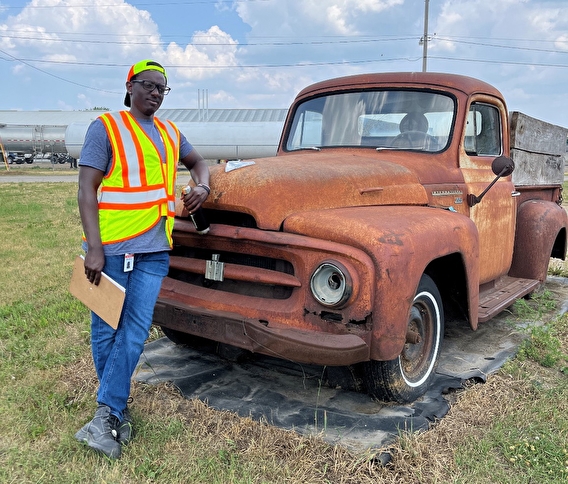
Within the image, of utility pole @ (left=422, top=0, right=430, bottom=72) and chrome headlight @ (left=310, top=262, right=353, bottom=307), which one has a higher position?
utility pole @ (left=422, top=0, right=430, bottom=72)

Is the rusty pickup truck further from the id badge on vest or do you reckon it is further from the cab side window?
the id badge on vest

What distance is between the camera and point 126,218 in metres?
2.71

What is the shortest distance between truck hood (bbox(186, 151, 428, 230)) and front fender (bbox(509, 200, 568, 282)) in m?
1.90

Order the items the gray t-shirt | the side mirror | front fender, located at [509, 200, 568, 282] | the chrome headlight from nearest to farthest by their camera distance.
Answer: the gray t-shirt
the chrome headlight
the side mirror
front fender, located at [509, 200, 568, 282]

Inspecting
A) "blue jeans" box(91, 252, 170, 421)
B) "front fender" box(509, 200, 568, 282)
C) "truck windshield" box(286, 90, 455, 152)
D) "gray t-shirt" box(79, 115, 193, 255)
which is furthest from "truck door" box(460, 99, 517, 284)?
"blue jeans" box(91, 252, 170, 421)

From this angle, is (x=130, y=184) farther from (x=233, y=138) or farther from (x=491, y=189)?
(x=233, y=138)

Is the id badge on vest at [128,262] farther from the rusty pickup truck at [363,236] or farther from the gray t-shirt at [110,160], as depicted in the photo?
the rusty pickup truck at [363,236]

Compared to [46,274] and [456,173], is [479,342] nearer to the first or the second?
[456,173]

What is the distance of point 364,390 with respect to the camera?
3391 millimetres

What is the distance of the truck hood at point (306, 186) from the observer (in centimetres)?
306

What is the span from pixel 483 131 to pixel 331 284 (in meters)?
2.48

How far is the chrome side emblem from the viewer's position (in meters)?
3.17

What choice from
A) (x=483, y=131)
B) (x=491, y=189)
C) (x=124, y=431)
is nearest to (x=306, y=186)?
(x=124, y=431)

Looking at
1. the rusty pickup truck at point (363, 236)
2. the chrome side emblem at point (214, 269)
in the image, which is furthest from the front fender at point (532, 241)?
the chrome side emblem at point (214, 269)
